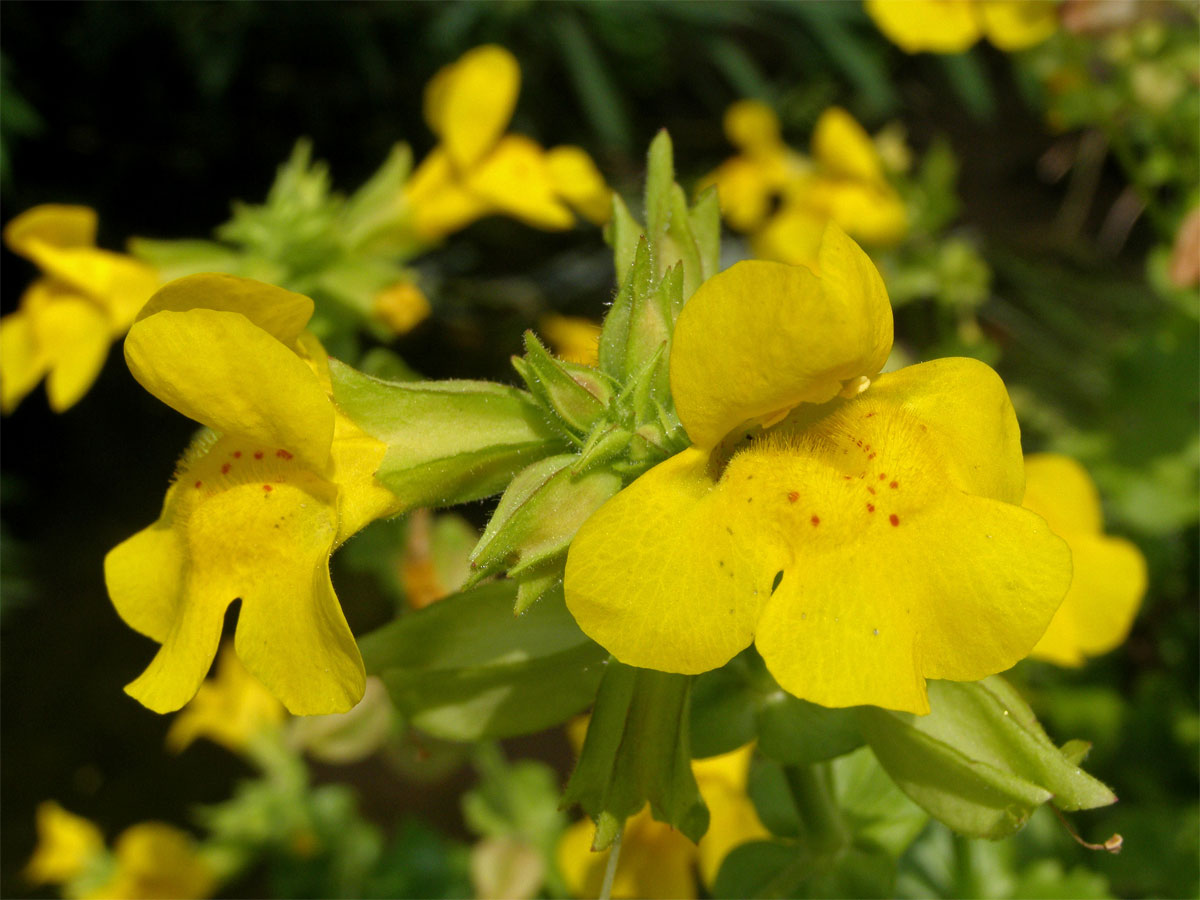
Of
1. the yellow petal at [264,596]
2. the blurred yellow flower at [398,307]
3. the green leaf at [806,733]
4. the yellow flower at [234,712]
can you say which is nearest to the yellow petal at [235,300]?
the yellow petal at [264,596]

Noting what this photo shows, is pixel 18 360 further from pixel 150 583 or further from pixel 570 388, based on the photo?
pixel 570 388

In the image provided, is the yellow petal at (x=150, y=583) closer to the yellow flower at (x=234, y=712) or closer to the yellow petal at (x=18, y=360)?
the yellow petal at (x=18, y=360)

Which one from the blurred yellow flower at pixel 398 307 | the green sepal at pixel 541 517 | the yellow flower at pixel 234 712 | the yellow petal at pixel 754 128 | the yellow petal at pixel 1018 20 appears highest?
the green sepal at pixel 541 517

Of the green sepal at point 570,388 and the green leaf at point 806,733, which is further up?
the green sepal at point 570,388

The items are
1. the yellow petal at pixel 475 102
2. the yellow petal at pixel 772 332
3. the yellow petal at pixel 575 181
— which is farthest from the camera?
the yellow petal at pixel 575 181

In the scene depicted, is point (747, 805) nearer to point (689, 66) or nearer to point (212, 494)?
point (212, 494)

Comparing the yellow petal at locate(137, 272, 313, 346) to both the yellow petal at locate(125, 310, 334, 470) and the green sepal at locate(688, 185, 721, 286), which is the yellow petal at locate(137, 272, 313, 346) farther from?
the green sepal at locate(688, 185, 721, 286)
